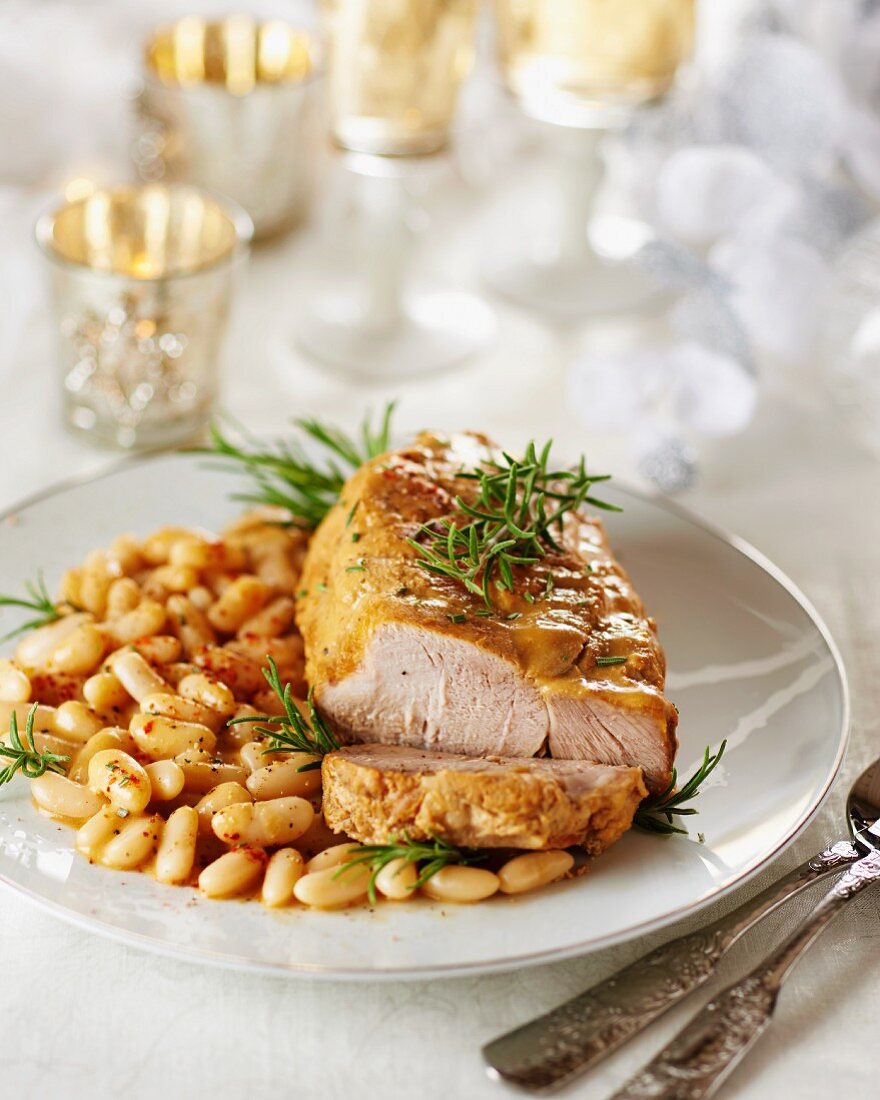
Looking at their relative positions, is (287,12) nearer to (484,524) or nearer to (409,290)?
(409,290)

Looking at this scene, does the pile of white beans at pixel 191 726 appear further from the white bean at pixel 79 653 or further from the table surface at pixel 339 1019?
the table surface at pixel 339 1019

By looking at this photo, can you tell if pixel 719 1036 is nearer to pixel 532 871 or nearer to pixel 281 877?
pixel 532 871

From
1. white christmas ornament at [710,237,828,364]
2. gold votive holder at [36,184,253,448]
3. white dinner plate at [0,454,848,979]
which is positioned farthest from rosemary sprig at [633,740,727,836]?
gold votive holder at [36,184,253,448]

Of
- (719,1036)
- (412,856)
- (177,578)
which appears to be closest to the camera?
(719,1036)

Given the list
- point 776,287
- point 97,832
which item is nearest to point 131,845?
point 97,832

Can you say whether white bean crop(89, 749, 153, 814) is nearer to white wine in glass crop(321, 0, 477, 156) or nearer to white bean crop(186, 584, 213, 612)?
white bean crop(186, 584, 213, 612)

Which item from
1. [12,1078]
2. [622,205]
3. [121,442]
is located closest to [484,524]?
[12,1078]

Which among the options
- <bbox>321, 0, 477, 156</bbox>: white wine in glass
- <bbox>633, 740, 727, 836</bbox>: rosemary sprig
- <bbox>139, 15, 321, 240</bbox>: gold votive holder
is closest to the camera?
<bbox>633, 740, 727, 836</bbox>: rosemary sprig
